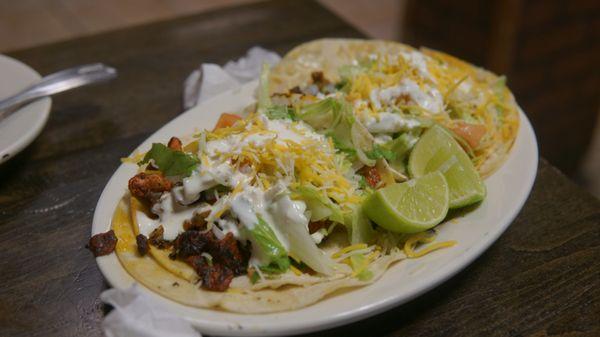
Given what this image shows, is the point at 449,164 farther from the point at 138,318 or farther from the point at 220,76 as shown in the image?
the point at 220,76

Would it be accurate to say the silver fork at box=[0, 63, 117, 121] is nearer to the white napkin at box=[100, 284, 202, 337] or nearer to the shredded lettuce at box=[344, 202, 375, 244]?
the white napkin at box=[100, 284, 202, 337]

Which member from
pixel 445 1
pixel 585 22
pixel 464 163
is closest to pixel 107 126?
pixel 464 163

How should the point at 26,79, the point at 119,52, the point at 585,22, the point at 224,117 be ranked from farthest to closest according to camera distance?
the point at 585,22 → the point at 119,52 → the point at 26,79 → the point at 224,117

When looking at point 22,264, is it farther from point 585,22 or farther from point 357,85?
point 585,22

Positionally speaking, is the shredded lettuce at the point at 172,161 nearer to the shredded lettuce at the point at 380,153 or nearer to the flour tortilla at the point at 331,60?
the shredded lettuce at the point at 380,153

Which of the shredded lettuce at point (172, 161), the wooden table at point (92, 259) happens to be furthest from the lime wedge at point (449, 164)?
the shredded lettuce at point (172, 161)

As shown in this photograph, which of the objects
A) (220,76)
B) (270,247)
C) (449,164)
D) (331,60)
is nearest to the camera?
(270,247)

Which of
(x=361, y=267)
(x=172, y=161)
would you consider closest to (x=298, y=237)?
(x=361, y=267)
